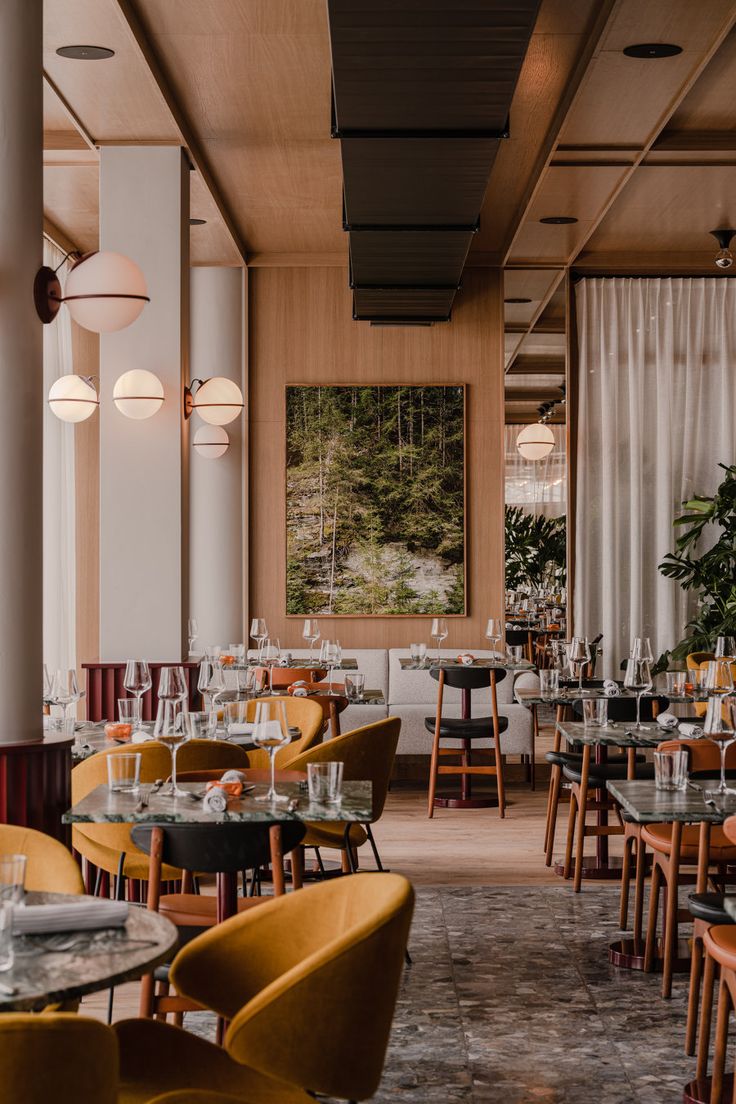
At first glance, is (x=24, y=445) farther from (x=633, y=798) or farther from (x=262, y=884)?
(x=262, y=884)

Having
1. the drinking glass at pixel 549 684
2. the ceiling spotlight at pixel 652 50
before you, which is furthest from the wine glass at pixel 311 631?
the ceiling spotlight at pixel 652 50

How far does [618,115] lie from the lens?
21.8 feet

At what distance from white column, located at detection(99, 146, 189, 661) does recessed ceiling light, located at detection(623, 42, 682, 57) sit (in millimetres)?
2718

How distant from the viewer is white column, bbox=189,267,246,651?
32.8 feet

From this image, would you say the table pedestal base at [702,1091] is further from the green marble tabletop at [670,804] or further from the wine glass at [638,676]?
the wine glass at [638,676]

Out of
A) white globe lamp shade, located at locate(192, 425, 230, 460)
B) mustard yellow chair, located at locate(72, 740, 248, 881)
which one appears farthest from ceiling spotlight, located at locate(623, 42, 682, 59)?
white globe lamp shade, located at locate(192, 425, 230, 460)

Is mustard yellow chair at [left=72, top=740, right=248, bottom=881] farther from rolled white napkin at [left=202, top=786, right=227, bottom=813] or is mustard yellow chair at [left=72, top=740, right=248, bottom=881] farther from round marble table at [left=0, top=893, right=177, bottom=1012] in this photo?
round marble table at [left=0, top=893, right=177, bottom=1012]

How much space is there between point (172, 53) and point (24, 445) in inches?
109

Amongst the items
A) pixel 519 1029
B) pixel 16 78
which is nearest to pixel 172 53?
pixel 16 78

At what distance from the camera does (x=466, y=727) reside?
27.6 ft

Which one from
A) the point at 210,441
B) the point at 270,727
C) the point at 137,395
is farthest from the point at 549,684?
the point at 210,441

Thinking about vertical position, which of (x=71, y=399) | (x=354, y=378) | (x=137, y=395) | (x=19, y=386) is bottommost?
(x=19, y=386)

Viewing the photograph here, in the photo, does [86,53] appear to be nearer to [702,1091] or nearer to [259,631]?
[259,631]

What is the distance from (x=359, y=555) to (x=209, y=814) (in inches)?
260
